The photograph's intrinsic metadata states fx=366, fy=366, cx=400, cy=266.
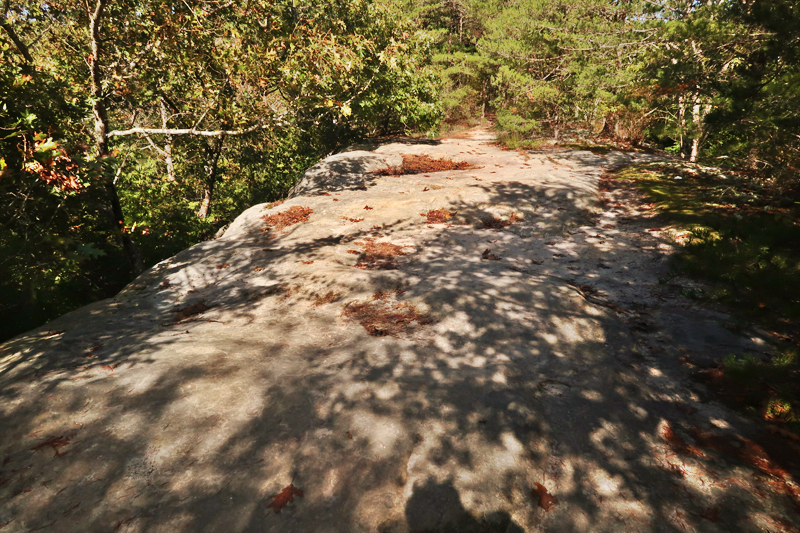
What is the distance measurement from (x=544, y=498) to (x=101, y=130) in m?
11.8

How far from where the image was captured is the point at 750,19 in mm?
5047

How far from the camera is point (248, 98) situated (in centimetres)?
1098

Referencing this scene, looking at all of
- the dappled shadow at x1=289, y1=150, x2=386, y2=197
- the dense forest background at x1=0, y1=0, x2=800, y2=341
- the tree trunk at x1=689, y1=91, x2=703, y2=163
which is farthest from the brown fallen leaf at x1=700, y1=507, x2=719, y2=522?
the dappled shadow at x1=289, y1=150, x2=386, y2=197

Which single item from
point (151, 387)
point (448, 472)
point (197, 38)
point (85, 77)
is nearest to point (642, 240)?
point (448, 472)

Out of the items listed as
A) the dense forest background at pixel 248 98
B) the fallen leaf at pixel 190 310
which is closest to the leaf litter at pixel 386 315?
the fallen leaf at pixel 190 310

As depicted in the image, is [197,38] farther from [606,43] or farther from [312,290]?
[606,43]

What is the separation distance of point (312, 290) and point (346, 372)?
101 inches

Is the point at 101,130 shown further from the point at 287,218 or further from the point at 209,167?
the point at 209,167

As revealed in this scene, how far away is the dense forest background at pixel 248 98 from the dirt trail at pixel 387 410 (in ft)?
7.75

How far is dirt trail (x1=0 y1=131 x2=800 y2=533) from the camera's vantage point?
2.52 metres

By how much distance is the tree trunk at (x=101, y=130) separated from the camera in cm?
831

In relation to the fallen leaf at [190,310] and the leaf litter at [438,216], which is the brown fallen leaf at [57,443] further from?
the leaf litter at [438,216]

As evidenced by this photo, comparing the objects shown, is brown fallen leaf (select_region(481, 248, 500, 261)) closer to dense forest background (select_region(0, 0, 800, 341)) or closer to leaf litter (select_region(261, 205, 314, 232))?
dense forest background (select_region(0, 0, 800, 341))

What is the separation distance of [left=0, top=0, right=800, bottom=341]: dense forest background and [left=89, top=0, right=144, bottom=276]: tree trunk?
2.0 inches
